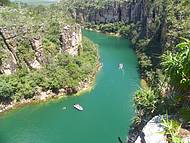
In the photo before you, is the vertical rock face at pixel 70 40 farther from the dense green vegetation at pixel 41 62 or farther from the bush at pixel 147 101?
the bush at pixel 147 101

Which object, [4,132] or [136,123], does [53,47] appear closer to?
[4,132]

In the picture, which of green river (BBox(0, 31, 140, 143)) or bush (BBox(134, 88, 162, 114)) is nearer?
bush (BBox(134, 88, 162, 114))

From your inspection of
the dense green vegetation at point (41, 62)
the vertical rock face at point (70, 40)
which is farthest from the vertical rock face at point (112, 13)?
the dense green vegetation at point (41, 62)

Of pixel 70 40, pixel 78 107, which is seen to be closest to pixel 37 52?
pixel 70 40

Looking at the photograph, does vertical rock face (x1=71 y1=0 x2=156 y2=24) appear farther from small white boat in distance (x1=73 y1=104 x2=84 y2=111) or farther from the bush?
the bush

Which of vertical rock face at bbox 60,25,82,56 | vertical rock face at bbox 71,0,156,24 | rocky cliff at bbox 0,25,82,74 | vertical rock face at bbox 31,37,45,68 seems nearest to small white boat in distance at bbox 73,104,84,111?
rocky cliff at bbox 0,25,82,74

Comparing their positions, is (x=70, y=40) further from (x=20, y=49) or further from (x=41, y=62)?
(x=20, y=49)
